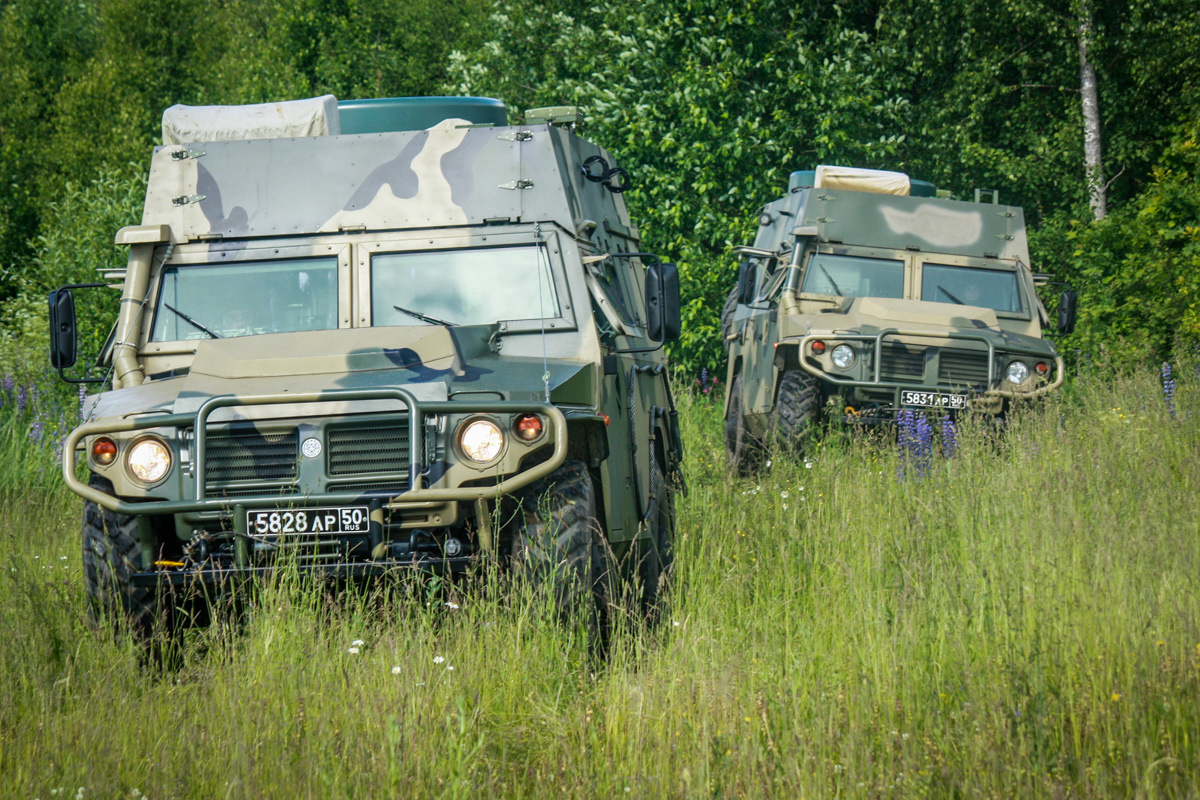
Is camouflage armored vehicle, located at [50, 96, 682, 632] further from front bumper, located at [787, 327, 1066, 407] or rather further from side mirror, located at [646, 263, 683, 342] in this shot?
front bumper, located at [787, 327, 1066, 407]

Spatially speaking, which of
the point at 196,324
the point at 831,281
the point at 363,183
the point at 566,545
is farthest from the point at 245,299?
the point at 831,281

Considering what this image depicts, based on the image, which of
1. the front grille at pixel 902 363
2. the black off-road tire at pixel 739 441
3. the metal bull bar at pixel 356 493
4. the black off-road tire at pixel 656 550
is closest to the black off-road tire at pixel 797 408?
the front grille at pixel 902 363

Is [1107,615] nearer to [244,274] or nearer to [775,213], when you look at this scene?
[244,274]

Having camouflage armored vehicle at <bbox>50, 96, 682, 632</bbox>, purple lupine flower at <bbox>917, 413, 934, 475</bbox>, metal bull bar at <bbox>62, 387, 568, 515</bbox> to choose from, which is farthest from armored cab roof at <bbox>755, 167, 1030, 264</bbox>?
metal bull bar at <bbox>62, 387, 568, 515</bbox>

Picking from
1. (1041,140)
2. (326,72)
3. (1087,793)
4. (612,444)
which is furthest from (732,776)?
(326,72)

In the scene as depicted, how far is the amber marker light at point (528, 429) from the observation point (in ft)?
15.1

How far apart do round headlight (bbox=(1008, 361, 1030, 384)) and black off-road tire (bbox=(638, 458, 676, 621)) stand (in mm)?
3721

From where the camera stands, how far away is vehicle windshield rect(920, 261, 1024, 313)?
1029 cm

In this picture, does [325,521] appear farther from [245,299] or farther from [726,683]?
[245,299]

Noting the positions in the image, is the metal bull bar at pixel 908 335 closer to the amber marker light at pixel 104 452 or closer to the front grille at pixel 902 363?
the front grille at pixel 902 363

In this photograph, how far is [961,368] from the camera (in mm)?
9359

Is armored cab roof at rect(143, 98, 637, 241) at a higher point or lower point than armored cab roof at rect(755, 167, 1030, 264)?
lower

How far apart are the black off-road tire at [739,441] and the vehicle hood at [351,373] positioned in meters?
5.54

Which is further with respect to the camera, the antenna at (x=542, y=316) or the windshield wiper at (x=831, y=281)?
the windshield wiper at (x=831, y=281)
